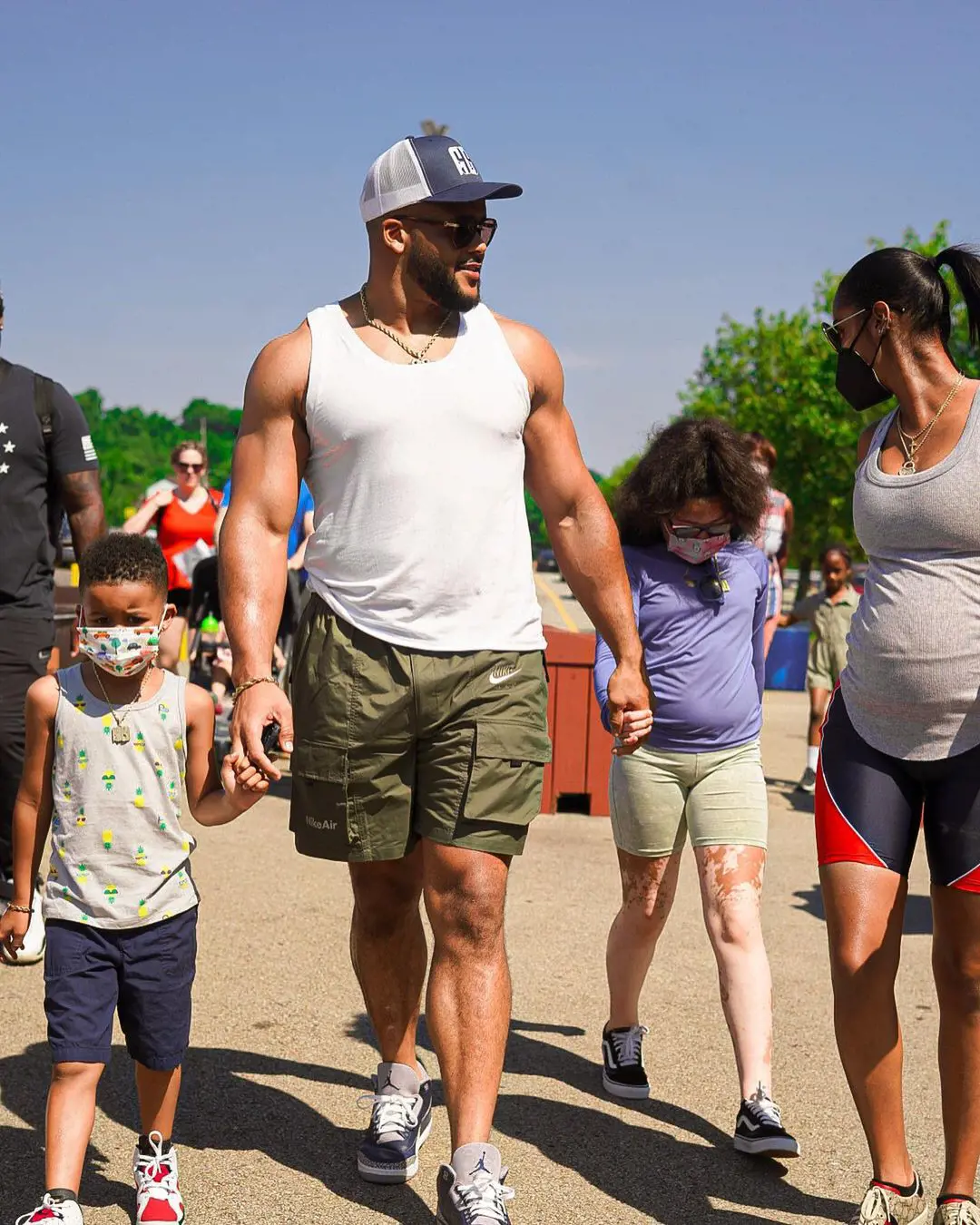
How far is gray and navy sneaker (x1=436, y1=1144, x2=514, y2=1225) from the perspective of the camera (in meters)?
3.39

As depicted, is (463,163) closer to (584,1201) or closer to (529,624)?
(529,624)

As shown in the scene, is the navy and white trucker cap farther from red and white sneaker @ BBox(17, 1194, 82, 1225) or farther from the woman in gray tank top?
red and white sneaker @ BBox(17, 1194, 82, 1225)

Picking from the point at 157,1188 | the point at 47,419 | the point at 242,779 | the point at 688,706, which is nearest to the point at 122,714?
the point at 242,779

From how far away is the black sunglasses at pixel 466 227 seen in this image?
149 inches

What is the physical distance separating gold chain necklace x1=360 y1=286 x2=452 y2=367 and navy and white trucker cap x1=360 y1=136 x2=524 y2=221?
23 cm

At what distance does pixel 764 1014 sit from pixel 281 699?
168 cm

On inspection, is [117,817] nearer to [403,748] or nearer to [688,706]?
[403,748]

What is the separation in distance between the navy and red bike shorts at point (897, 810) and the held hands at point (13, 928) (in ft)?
5.90

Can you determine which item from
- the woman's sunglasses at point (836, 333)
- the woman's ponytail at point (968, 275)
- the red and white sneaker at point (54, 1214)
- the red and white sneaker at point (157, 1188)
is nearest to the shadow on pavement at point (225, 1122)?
the red and white sneaker at point (157, 1188)

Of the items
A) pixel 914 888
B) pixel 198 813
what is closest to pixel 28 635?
pixel 198 813

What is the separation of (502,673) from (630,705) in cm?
37

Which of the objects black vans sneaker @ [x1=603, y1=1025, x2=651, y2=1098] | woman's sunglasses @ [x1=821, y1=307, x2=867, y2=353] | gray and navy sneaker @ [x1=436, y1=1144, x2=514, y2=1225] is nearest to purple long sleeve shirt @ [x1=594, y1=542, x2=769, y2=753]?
black vans sneaker @ [x1=603, y1=1025, x2=651, y2=1098]

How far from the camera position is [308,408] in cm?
365

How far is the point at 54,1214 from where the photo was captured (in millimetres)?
3318
